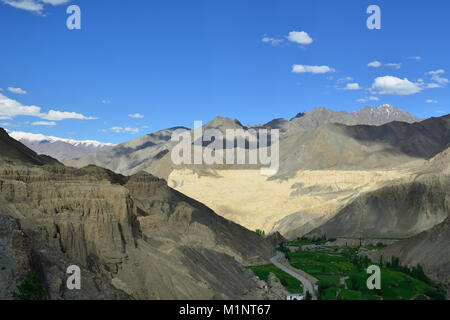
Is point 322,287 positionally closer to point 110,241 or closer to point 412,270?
point 412,270

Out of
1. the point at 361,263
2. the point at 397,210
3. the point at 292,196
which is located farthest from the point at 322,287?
the point at 292,196

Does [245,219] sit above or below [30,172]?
below

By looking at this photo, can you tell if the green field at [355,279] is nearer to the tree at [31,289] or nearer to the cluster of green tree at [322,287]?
the cluster of green tree at [322,287]

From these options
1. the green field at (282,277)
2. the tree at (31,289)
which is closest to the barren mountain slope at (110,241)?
the tree at (31,289)

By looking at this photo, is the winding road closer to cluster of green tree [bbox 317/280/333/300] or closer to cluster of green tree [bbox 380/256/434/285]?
cluster of green tree [bbox 317/280/333/300]

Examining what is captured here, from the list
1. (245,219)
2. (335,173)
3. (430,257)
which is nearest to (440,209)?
(430,257)
